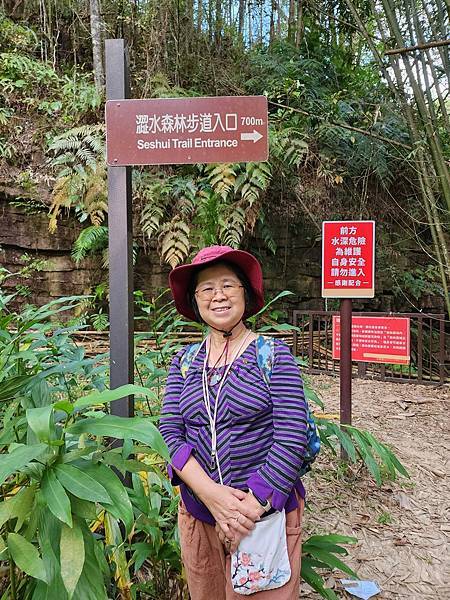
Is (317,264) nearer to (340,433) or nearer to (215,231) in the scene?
(215,231)

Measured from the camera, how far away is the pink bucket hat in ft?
3.91

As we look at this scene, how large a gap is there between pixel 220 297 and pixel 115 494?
1.71 ft

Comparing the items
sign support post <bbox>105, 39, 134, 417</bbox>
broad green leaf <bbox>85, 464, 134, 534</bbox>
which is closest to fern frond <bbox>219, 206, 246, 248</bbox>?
sign support post <bbox>105, 39, 134, 417</bbox>

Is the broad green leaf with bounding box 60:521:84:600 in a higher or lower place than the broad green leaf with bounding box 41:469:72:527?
lower

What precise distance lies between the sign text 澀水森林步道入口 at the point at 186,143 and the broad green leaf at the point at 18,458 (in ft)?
3.86

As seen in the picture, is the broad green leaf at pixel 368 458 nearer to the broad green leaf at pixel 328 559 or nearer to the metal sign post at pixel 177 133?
the broad green leaf at pixel 328 559

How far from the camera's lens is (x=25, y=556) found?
906 millimetres

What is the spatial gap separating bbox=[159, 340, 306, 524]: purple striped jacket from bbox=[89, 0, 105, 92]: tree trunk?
19.7 feet

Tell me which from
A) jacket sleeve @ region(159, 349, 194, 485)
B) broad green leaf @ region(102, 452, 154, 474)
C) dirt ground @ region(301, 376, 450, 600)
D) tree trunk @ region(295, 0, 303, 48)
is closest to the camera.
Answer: broad green leaf @ region(102, 452, 154, 474)

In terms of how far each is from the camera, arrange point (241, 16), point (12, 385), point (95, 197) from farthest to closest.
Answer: point (241, 16)
point (95, 197)
point (12, 385)

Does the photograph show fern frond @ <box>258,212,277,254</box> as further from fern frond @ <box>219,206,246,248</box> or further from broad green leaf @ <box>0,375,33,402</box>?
broad green leaf @ <box>0,375,33,402</box>

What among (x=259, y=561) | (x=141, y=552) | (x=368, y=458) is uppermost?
(x=259, y=561)

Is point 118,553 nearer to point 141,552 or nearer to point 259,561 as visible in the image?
point 141,552

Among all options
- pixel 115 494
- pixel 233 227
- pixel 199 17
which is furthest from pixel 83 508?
pixel 199 17
